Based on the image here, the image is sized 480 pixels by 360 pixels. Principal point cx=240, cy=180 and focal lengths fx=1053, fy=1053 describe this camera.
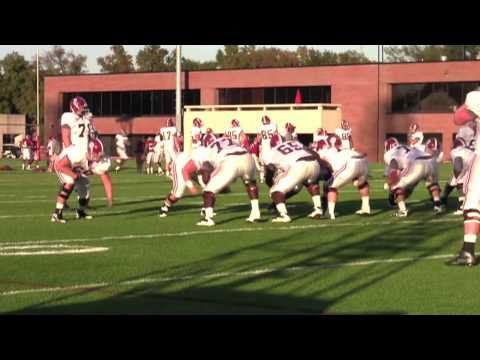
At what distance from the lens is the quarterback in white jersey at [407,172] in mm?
20125

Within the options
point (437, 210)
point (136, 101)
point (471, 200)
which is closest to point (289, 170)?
point (437, 210)

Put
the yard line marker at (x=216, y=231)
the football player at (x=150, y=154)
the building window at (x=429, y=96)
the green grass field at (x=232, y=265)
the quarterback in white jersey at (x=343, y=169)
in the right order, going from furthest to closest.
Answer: the building window at (x=429, y=96) < the football player at (x=150, y=154) < the quarterback in white jersey at (x=343, y=169) < the yard line marker at (x=216, y=231) < the green grass field at (x=232, y=265)

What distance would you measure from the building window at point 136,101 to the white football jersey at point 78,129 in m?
53.1

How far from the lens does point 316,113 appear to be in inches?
→ 2174

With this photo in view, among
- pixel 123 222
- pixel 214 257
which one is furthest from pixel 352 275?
pixel 123 222

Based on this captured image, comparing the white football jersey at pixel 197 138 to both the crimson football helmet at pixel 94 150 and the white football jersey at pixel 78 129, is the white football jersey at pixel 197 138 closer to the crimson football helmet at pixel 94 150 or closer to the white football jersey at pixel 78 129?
the crimson football helmet at pixel 94 150

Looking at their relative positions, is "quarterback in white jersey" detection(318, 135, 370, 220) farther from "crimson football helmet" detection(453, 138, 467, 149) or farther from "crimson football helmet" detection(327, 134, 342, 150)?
"crimson football helmet" detection(453, 138, 467, 149)

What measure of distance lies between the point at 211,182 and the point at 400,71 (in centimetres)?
4928

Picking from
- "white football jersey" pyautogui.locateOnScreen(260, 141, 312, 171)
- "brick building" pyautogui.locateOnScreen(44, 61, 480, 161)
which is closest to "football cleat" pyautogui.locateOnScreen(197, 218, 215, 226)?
"white football jersey" pyautogui.locateOnScreen(260, 141, 312, 171)

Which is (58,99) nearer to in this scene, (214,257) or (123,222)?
(123,222)

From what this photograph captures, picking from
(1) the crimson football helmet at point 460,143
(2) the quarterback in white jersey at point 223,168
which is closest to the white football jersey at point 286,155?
(2) the quarterback in white jersey at point 223,168

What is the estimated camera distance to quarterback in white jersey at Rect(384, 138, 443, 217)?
20125 millimetres

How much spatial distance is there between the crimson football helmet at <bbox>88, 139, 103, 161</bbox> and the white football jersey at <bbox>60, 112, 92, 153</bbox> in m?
0.12

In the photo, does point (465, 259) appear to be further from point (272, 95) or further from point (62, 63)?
point (62, 63)
